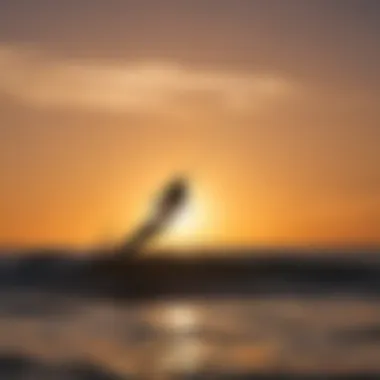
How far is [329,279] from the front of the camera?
27.7m

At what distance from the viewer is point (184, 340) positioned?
12797 millimetres

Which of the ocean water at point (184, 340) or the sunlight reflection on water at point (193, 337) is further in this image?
the sunlight reflection on water at point (193, 337)

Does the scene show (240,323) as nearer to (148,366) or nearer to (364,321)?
(364,321)

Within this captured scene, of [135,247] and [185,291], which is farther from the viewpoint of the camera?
[185,291]

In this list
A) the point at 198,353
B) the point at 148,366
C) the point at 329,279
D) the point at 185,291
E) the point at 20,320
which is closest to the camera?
the point at 148,366

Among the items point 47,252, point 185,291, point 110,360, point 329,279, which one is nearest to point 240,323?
point 110,360

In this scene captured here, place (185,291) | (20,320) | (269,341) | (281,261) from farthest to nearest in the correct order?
1. (281,261)
2. (185,291)
3. (20,320)
4. (269,341)

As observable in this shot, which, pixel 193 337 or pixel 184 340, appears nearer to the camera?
pixel 184 340

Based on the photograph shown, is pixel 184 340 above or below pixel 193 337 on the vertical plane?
below

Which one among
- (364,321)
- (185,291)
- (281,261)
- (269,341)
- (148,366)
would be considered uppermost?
(281,261)

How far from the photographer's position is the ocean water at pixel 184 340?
10.4 metres

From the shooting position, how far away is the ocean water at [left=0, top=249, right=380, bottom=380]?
10.4 metres

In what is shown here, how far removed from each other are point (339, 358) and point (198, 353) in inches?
66.6

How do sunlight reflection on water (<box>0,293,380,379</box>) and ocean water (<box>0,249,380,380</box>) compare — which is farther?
sunlight reflection on water (<box>0,293,380,379</box>)
